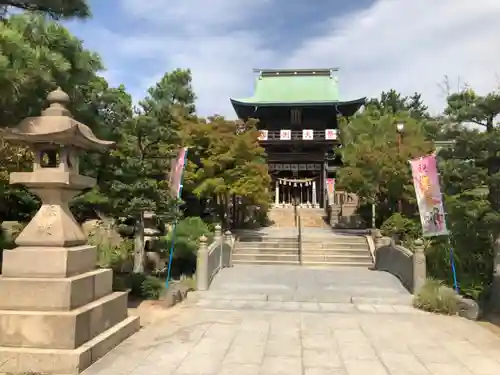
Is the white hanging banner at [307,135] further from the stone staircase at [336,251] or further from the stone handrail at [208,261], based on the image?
the stone handrail at [208,261]

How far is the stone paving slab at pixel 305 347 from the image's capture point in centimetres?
486

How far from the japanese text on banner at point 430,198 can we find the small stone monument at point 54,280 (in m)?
7.37

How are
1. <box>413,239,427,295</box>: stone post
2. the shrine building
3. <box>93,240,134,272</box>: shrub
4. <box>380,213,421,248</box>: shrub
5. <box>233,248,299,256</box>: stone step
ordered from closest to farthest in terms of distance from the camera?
<box>413,239,427,295</box>: stone post
<box>93,240,134,272</box>: shrub
<box>233,248,299,256</box>: stone step
<box>380,213,421,248</box>: shrub
the shrine building

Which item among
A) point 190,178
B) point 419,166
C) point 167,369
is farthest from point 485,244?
point 190,178

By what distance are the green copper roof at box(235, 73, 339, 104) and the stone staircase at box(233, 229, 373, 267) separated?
1826 centimetres

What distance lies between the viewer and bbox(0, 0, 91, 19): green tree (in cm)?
658

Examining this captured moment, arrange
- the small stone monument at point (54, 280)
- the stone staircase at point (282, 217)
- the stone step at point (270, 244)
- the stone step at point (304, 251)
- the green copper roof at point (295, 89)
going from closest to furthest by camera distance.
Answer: the small stone monument at point (54, 280) < the stone step at point (304, 251) < the stone step at point (270, 244) < the stone staircase at point (282, 217) < the green copper roof at point (295, 89)

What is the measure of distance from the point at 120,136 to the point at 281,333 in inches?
224

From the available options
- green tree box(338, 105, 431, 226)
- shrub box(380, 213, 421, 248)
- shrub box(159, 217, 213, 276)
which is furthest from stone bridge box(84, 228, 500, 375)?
green tree box(338, 105, 431, 226)

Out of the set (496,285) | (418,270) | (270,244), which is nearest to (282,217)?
(270,244)

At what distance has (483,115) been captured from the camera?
28.7ft

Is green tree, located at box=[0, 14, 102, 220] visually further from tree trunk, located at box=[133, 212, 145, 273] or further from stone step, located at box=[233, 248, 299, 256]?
stone step, located at box=[233, 248, 299, 256]

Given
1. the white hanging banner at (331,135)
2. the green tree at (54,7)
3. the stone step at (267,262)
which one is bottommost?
the stone step at (267,262)

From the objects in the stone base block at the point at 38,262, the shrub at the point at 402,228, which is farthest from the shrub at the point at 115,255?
the shrub at the point at 402,228
